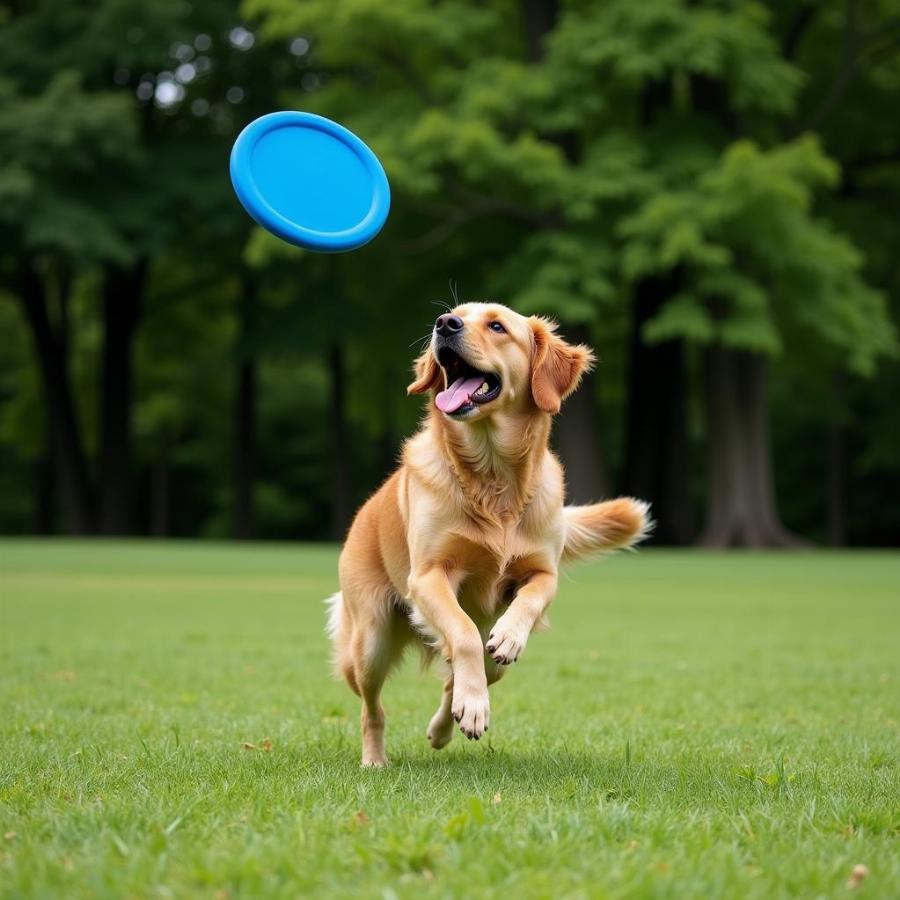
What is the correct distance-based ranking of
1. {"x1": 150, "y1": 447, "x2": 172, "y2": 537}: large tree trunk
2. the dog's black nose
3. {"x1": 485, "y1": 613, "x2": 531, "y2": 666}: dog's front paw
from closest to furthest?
{"x1": 485, "y1": 613, "x2": 531, "y2": 666}: dog's front paw < the dog's black nose < {"x1": 150, "y1": 447, "x2": 172, "y2": 537}: large tree trunk

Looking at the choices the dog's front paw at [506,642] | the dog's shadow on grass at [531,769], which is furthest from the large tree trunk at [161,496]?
the dog's front paw at [506,642]

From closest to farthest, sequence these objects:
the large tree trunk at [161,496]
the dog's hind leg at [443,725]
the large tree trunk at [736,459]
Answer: the dog's hind leg at [443,725] < the large tree trunk at [736,459] < the large tree trunk at [161,496]

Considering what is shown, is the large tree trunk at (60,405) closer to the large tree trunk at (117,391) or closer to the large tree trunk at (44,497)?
the large tree trunk at (117,391)

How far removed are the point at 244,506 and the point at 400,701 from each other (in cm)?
2820

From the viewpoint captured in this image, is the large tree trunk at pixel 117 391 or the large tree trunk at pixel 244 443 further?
the large tree trunk at pixel 244 443

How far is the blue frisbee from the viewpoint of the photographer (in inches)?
234

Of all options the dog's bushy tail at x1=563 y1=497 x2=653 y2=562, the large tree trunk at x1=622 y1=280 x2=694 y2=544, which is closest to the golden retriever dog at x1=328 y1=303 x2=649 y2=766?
the dog's bushy tail at x1=563 y1=497 x2=653 y2=562

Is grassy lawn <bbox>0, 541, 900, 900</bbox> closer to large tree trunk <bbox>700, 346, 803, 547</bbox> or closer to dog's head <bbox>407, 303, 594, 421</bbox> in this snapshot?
dog's head <bbox>407, 303, 594, 421</bbox>

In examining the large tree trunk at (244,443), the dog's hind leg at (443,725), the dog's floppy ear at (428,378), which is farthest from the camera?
the large tree trunk at (244,443)

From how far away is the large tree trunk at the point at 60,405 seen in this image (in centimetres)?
3238

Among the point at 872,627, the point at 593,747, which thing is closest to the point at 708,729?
the point at 593,747

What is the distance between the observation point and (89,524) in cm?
3350

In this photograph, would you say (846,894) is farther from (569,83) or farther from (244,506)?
(244,506)

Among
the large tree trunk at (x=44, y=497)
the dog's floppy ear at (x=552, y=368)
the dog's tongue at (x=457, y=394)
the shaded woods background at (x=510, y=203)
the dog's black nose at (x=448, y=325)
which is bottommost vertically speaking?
the large tree trunk at (x=44, y=497)
